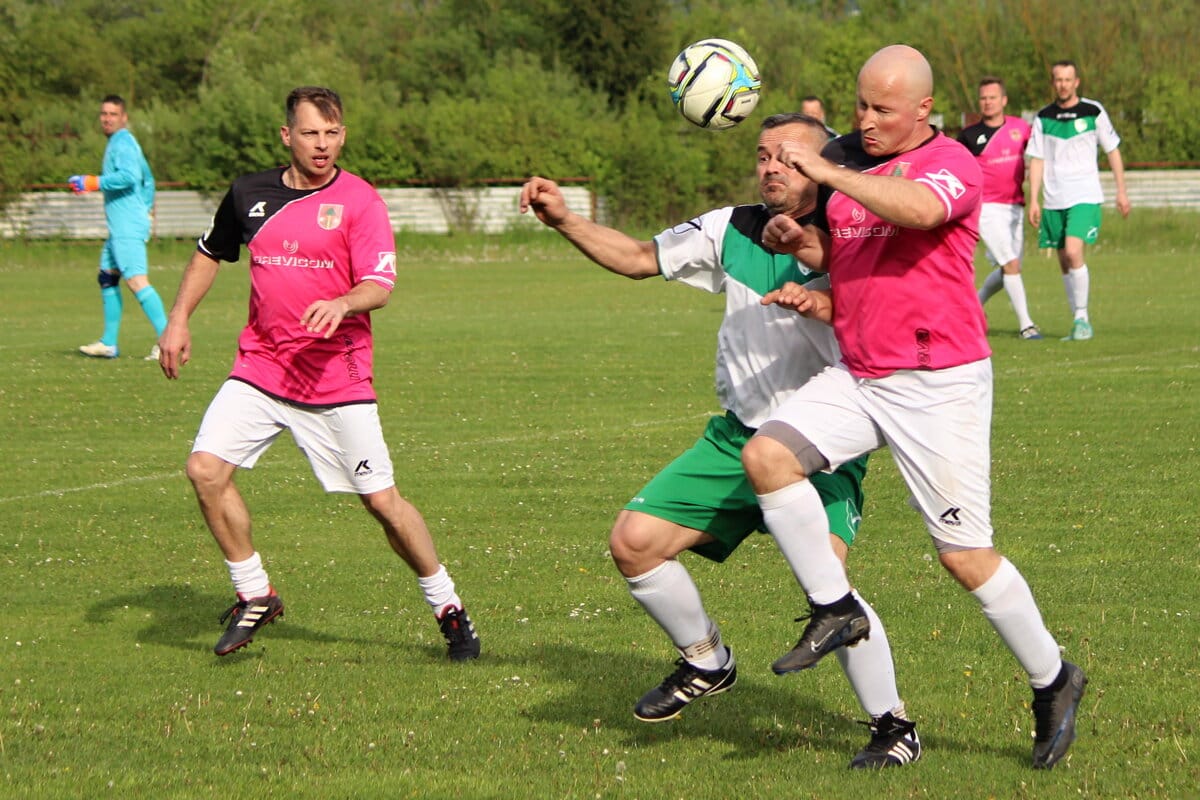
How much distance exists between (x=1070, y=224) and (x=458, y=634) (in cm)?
1280

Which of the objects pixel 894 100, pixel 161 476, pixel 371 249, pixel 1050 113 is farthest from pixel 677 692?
pixel 1050 113

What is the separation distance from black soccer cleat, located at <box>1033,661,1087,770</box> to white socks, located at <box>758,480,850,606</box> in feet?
2.47

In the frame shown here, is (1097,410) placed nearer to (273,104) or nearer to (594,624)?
(594,624)

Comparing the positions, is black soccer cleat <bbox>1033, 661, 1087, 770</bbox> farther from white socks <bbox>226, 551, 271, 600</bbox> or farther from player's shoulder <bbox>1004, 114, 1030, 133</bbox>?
player's shoulder <bbox>1004, 114, 1030, 133</bbox>

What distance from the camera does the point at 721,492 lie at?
5.39 metres

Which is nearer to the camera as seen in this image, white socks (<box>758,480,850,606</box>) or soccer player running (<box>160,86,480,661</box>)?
white socks (<box>758,480,850,606</box>)

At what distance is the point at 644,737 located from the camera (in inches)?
218

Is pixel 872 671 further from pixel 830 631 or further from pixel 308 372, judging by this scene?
pixel 308 372

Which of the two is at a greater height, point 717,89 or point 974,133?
point 717,89

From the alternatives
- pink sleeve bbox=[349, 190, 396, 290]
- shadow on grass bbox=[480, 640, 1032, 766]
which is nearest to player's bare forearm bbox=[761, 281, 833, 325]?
shadow on grass bbox=[480, 640, 1032, 766]

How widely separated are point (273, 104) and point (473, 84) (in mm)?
15340

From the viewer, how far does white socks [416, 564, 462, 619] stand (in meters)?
6.61

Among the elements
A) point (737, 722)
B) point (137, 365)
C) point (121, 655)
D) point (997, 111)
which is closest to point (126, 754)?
point (121, 655)

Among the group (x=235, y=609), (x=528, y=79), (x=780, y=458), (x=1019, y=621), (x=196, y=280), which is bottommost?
(x=528, y=79)
